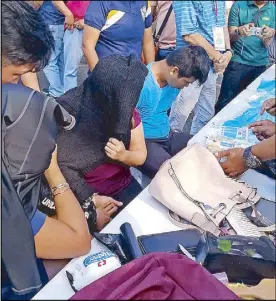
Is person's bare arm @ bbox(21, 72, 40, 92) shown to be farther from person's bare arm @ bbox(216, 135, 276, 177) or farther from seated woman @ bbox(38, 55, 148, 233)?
person's bare arm @ bbox(216, 135, 276, 177)

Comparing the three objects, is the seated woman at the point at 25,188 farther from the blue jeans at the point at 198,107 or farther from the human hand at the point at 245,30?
the human hand at the point at 245,30

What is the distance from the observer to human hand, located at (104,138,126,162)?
5.76ft

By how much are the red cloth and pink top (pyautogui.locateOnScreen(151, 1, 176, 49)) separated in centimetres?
51

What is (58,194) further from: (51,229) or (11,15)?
(11,15)

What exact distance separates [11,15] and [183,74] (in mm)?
1058

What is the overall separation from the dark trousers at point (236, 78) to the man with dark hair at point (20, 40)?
2.02 meters

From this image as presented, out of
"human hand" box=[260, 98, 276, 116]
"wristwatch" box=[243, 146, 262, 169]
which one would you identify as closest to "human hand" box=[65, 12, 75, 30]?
"human hand" box=[260, 98, 276, 116]

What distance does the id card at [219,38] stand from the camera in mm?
2789

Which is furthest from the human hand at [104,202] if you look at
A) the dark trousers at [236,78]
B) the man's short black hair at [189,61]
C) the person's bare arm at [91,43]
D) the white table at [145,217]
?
the dark trousers at [236,78]

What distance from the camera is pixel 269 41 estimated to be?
3068 millimetres

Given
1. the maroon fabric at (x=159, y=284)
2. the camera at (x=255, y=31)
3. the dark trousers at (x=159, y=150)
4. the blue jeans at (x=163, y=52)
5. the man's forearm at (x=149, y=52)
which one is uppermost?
the maroon fabric at (x=159, y=284)

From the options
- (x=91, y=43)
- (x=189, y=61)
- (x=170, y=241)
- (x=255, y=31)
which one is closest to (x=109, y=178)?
(x=170, y=241)

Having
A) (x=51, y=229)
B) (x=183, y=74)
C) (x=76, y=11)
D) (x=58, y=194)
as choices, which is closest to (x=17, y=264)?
(x=51, y=229)

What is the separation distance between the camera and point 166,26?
9.86 ft
